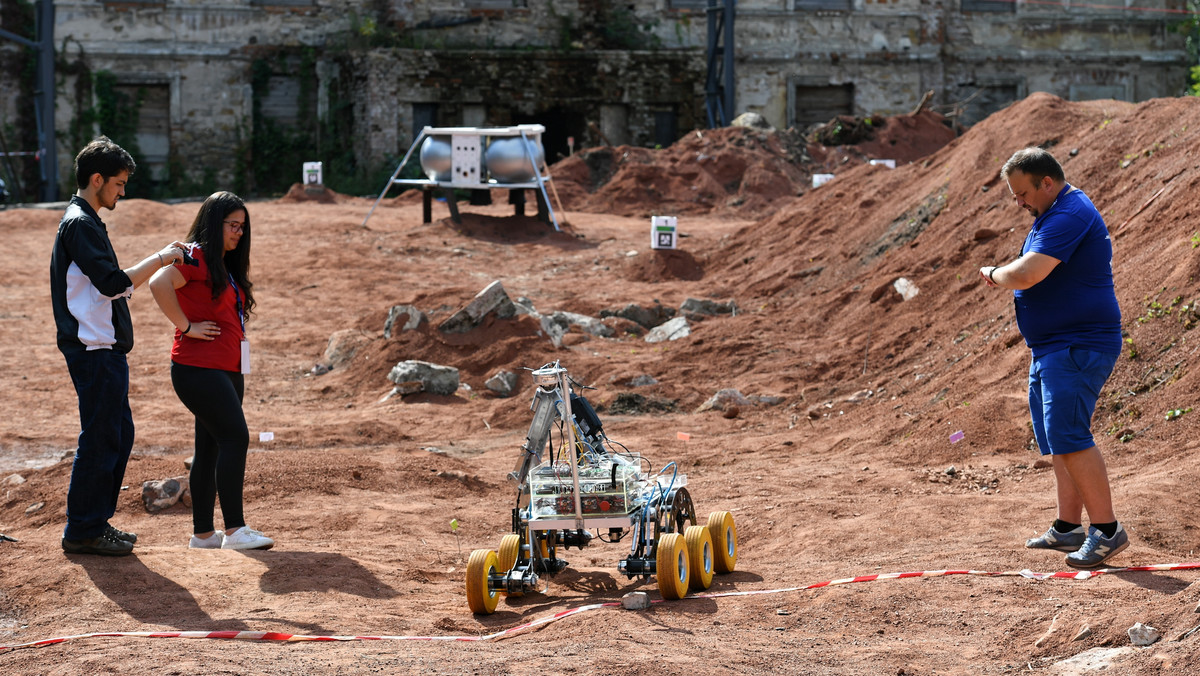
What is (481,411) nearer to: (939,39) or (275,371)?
(275,371)

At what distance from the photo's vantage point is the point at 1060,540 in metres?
5.59

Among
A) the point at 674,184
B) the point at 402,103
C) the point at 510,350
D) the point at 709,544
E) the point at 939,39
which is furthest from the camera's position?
the point at 939,39

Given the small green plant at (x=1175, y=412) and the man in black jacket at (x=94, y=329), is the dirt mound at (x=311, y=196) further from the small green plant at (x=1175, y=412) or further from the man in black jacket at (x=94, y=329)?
the small green plant at (x=1175, y=412)

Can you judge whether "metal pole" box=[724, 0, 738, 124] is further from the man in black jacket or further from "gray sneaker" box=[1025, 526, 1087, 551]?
the man in black jacket

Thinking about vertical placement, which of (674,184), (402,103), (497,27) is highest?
(497,27)

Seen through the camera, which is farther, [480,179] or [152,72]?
[152,72]

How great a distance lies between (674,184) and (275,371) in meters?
13.4

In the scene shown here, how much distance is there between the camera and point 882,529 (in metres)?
6.59

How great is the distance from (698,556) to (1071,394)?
1.79 meters

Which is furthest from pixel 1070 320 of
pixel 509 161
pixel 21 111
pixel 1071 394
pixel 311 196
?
pixel 21 111

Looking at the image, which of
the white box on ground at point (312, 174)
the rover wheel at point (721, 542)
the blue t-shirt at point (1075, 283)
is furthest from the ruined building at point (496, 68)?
the blue t-shirt at point (1075, 283)

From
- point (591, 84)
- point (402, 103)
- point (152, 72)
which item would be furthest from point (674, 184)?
point (152, 72)

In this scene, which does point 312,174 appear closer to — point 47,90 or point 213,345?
point 47,90

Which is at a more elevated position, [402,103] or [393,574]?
[402,103]
